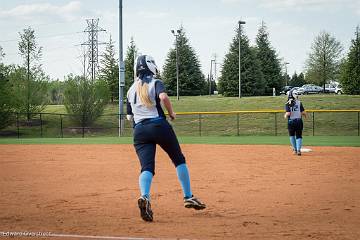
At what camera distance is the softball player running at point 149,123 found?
658cm

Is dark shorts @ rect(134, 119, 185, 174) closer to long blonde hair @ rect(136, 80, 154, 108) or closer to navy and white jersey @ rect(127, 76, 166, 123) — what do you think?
navy and white jersey @ rect(127, 76, 166, 123)

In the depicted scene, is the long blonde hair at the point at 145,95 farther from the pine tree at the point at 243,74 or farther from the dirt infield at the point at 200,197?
the pine tree at the point at 243,74

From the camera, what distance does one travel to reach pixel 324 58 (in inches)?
2859

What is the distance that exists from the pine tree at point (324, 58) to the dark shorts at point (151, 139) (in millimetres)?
69793

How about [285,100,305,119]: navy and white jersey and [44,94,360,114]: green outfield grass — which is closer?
[285,100,305,119]: navy and white jersey

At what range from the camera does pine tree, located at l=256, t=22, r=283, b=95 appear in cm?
7462

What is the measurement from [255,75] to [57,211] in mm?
60943

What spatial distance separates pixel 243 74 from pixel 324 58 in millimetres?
15182

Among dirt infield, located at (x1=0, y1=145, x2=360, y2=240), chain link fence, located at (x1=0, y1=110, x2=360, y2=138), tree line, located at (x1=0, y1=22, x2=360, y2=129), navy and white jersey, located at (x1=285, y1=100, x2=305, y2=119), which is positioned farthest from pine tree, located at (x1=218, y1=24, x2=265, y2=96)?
dirt infield, located at (x1=0, y1=145, x2=360, y2=240)

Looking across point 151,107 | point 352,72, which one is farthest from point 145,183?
point 352,72

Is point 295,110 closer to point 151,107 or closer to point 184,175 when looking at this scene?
point 184,175

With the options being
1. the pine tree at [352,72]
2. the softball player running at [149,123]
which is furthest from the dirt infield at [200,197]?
the pine tree at [352,72]

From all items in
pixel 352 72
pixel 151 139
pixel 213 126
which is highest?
pixel 352 72

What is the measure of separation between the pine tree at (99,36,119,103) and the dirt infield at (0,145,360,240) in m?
52.1
